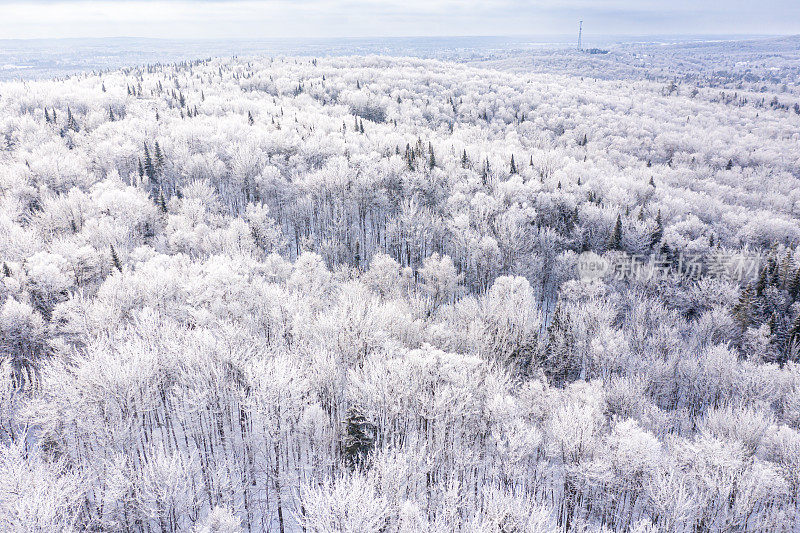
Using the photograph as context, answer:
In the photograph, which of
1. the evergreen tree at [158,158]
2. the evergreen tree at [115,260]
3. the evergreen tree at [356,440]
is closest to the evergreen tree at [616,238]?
the evergreen tree at [356,440]

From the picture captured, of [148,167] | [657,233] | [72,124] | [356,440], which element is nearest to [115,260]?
[356,440]

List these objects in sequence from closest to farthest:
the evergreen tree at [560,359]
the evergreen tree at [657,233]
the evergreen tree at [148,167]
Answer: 1. the evergreen tree at [560,359]
2. the evergreen tree at [657,233]
3. the evergreen tree at [148,167]

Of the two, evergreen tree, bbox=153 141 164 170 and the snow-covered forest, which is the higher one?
evergreen tree, bbox=153 141 164 170

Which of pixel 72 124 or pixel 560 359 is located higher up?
pixel 72 124

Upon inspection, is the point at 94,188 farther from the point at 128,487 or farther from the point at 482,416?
the point at 482,416

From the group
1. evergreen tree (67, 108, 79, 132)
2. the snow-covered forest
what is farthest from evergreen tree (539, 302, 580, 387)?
evergreen tree (67, 108, 79, 132)

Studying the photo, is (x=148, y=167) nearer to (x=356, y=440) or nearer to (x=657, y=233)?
(x=356, y=440)

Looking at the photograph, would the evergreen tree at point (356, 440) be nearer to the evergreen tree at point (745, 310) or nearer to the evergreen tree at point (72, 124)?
the evergreen tree at point (745, 310)

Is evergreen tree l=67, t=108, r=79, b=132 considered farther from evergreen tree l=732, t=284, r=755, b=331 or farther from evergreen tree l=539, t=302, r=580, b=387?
evergreen tree l=732, t=284, r=755, b=331

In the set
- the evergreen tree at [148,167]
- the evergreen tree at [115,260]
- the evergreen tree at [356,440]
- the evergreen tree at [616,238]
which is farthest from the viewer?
the evergreen tree at [148,167]
